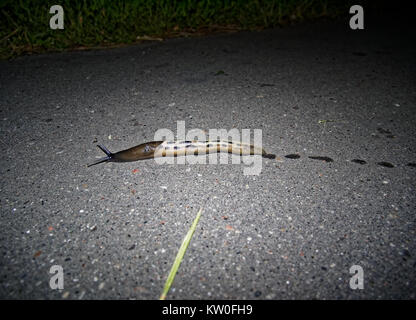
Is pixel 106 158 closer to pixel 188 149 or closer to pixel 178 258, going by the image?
pixel 188 149

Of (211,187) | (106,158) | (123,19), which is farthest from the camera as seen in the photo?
(123,19)

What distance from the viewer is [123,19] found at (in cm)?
482

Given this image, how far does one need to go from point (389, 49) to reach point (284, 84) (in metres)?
2.50

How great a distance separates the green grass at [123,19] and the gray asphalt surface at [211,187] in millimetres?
644

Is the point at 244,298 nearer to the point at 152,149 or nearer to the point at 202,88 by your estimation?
the point at 152,149

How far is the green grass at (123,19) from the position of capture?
436 centimetres

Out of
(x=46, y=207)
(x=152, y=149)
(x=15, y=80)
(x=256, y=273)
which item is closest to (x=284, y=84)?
(x=152, y=149)

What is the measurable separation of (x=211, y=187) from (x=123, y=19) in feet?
13.5

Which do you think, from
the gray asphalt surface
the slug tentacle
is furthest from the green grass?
the slug tentacle

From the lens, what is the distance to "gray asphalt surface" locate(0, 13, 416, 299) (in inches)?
63.2

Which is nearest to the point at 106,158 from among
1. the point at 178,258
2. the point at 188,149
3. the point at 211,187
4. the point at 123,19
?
the point at 188,149

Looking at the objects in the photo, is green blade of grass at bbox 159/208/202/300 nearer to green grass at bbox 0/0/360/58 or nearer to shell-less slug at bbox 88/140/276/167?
shell-less slug at bbox 88/140/276/167

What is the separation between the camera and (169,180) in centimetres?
227

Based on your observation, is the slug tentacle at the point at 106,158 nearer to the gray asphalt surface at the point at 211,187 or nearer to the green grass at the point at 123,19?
the gray asphalt surface at the point at 211,187
